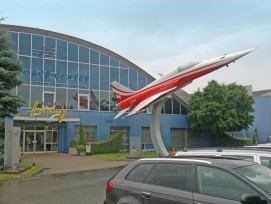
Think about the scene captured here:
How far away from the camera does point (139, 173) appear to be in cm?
638

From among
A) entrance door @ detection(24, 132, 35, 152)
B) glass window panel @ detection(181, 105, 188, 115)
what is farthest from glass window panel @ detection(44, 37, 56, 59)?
glass window panel @ detection(181, 105, 188, 115)

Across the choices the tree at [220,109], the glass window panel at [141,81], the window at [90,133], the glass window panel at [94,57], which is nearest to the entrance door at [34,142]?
the window at [90,133]

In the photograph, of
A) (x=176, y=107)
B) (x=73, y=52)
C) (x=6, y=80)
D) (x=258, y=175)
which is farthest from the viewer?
(x=176, y=107)

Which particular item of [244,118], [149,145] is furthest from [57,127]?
[244,118]

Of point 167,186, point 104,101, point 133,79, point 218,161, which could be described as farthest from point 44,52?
point 218,161

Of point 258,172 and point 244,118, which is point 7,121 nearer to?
point 258,172

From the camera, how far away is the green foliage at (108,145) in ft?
107

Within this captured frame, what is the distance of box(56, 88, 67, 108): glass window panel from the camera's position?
116 ft

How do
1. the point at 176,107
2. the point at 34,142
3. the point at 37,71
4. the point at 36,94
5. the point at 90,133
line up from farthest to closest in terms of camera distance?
the point at 176,107 < the point at 90,133 < the point at 37,71 < the point at 36,94 < the point at 34,142

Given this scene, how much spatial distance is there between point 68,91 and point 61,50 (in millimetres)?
4153

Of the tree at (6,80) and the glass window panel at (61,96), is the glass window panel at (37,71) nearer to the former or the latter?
the glass window panel at (61,96)

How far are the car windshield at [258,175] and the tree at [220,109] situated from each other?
34.4 meters

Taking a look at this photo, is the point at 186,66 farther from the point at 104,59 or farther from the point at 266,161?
the point at 266,161

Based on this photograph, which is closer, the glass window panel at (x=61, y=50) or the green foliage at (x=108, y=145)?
the green foliage at (x=108, y=145)
